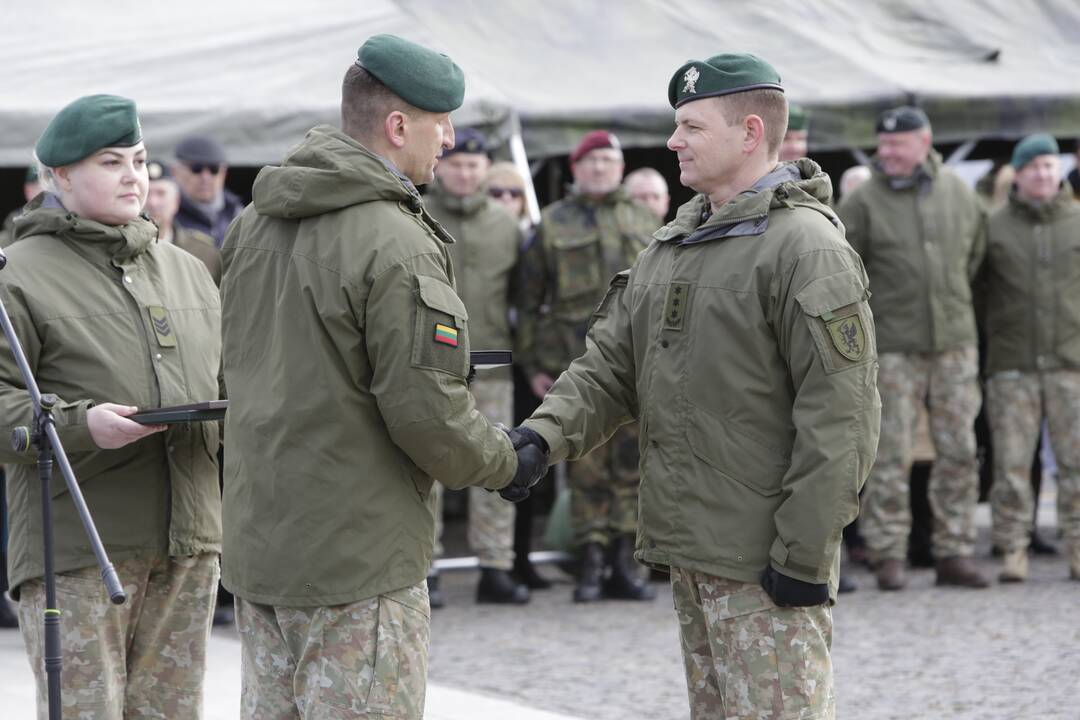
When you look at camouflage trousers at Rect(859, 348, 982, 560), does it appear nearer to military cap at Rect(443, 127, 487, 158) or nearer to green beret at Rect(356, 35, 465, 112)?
military cap at Rect(443, 127, 487, 158)

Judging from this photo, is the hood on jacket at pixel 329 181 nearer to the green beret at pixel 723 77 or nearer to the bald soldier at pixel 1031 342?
the green beret at pixel 723 77

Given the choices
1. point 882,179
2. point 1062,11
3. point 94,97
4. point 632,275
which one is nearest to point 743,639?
point 632,275

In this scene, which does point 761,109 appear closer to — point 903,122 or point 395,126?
point 395,126

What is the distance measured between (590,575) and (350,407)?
516 cm

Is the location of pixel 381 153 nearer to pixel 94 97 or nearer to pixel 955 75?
pixel 94 97

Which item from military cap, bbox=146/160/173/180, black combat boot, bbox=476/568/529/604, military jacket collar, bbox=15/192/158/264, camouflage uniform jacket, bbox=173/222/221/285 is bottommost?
black combat boot, bbox=476/568/529/604

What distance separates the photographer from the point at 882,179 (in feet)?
28.8

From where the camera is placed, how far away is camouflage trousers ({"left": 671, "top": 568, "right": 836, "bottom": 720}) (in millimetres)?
3764

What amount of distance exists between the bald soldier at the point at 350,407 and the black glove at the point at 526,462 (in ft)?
0.80

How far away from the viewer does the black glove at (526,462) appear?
159 inches

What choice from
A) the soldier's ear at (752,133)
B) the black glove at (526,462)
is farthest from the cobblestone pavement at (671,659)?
the soldier's ear at (752,133)

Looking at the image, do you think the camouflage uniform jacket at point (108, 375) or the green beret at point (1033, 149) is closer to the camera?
the camouflage uniform jacket at point (108, 375)

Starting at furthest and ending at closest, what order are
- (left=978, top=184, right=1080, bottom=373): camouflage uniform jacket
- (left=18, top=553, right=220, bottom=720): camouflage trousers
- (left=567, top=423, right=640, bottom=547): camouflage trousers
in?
(left=978, top=184, right=1080, bottom=373): camouflage uniform jacket, (left=567, top=423, right=640, bottom=547): camouflage trousers, (left=18, top=553, right=220, bottom=720): camouflage trousers

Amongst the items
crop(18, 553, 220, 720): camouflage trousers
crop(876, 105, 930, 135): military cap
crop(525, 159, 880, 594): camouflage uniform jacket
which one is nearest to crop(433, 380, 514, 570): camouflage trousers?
crop(876, 105, 930, 135): military cap
